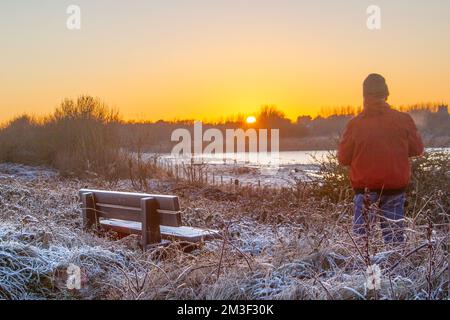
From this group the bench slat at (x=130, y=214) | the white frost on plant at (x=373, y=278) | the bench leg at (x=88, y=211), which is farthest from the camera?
the bench leg at (x=88, y=211)

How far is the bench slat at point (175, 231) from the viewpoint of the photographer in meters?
5.73

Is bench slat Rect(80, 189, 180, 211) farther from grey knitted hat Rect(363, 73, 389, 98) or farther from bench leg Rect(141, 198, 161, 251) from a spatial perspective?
grey knitted hat Rect(363, 73, 389, 98)

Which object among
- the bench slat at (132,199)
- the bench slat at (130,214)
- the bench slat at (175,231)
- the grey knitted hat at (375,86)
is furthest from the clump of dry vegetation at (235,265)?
the grey knitted hat at (375,86)

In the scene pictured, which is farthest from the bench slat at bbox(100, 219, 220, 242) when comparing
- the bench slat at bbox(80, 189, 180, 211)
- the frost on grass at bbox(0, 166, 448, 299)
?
the bench slat at bbox(80, 189, 180, 211)

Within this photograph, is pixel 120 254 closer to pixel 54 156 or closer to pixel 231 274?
pixel 231 274

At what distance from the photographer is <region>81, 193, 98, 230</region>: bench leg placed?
22.9 feet

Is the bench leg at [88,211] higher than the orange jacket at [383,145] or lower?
lower

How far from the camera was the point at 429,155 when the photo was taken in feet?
28.8

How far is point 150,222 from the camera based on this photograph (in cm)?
598

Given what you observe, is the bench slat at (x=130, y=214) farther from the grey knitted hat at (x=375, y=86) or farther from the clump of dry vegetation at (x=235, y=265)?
the grey knitted hat at (x=375, y=86)

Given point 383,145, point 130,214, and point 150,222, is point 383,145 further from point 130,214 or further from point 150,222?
point 130,214

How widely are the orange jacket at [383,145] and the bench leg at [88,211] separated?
3269 millimetres
